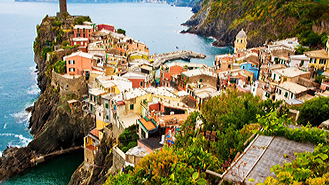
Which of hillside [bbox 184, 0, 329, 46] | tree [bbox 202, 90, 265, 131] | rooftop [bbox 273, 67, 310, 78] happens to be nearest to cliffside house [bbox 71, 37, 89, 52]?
rooftop [bbox 273, 67, 310, 78]

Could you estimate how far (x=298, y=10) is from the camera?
243 feet

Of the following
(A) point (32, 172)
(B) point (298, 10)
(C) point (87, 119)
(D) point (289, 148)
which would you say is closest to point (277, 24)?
(B) point (298, 10)

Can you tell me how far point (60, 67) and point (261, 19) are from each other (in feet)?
229

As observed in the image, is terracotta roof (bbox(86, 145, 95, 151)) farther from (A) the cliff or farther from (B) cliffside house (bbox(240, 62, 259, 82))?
(B) cliffside house (bbox(240, 62, 259, 82))

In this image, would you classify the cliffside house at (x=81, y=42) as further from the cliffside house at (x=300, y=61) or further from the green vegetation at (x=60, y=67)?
the cliffside house at (x=300, y=61)

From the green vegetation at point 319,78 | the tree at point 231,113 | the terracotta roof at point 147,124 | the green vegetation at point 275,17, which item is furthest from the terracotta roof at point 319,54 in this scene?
the terracotta roof at point 147,124

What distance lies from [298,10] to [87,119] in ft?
201

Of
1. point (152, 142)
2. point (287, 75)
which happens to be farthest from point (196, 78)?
point (152, 142)

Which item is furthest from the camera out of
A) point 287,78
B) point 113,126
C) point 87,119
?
point 87,119

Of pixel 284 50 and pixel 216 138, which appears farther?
pixel 284 50

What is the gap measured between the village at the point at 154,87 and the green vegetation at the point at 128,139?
0.26ft

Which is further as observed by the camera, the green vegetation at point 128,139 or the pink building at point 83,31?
the pink building at point 83,31

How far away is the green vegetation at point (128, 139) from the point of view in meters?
24.4

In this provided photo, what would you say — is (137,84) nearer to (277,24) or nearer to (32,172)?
(32,172)
